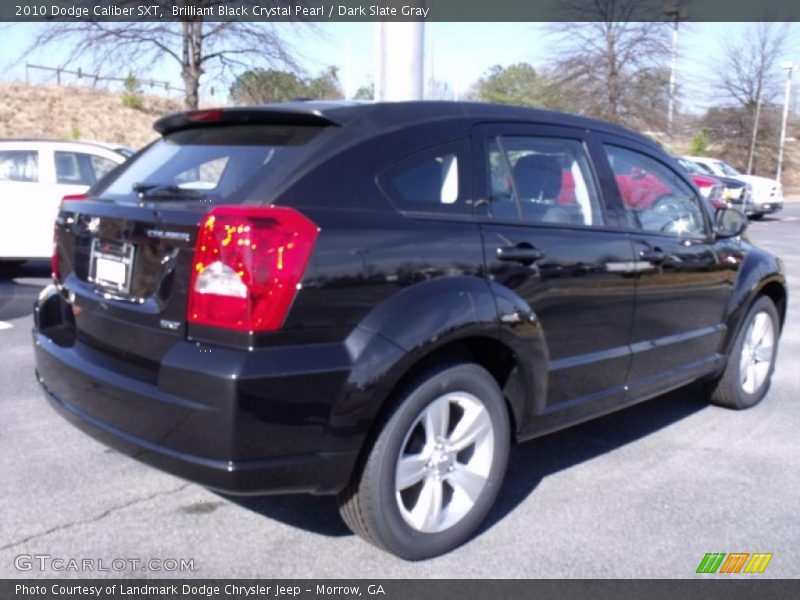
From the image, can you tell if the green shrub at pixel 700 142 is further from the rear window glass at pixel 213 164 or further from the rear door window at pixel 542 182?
the rear window glass at pixel 213 164

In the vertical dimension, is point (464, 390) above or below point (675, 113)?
below

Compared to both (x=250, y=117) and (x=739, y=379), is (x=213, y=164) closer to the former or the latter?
(x=250, y=117)

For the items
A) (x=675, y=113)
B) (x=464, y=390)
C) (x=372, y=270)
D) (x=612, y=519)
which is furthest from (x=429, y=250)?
(x=675, y=113)

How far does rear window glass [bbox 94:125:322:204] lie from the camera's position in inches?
126

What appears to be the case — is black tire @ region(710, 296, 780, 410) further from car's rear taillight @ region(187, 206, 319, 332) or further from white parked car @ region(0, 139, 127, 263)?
white parked car @ region(0, 139, 127, 263)

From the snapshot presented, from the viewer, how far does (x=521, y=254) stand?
371 cm

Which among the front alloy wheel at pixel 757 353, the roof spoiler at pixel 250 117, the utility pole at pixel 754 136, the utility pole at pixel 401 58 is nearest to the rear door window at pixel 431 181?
the roof spoiler at pixel 250 117

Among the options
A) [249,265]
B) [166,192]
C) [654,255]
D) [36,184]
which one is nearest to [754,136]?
[36,184]

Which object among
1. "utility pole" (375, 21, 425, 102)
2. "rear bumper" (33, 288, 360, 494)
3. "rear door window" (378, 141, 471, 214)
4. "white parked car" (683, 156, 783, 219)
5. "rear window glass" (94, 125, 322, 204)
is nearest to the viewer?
"rear bumper" (33, 288, 360, 494)

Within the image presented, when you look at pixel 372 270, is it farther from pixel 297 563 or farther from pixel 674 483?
pixel 674 483

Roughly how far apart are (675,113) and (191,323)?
2830 centimetres

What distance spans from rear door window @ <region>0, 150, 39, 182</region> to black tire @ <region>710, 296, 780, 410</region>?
8.16 m

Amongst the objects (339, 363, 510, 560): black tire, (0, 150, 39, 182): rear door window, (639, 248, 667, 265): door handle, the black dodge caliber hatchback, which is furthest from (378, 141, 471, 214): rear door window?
(0, 150, 39, 182): rear door window

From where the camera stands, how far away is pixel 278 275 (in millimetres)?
2938
